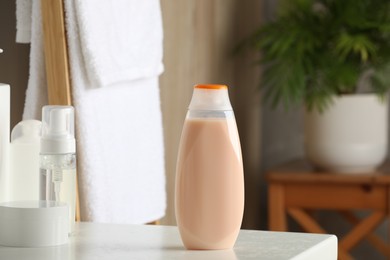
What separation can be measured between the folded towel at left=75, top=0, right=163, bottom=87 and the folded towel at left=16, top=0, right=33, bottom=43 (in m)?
0.08

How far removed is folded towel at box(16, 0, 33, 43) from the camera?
131 cm

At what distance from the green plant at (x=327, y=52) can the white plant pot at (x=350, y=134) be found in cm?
4

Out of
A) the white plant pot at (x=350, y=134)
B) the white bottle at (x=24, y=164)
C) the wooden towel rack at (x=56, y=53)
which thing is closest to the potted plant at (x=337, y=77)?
the white plant pot at (x=350, y=134)

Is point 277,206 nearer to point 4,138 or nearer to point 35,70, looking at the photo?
point 35,70

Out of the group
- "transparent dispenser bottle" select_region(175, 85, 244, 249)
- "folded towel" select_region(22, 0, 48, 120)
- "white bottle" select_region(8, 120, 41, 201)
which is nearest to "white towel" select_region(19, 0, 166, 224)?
"folded towel" select_region(22, 0, 48, 120)

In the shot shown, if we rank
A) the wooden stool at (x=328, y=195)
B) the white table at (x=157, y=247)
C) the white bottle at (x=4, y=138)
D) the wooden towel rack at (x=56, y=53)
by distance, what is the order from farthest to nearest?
the wooden stool at (x=328, y=195)
the wooden towel rack at (x=56, y=53)
the white bottle at (x=4, y=138)
the white table at (x=157, y=247)

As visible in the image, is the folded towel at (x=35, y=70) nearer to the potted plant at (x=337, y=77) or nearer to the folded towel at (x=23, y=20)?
the folded towel at (x=23, y=20)

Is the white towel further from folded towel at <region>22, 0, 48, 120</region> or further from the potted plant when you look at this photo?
the potted plant

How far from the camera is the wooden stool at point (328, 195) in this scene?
2314 mm

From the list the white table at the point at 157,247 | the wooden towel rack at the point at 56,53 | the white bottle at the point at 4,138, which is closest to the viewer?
the white table at the point at 157,247

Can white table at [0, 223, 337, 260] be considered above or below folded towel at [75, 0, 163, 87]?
below

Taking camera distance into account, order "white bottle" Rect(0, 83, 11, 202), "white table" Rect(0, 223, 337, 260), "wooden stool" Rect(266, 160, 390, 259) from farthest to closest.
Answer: "wooden stool" Rect(266, 160, 390, 259) → "white bottle" Rect(0, 83, 11, 202) → "white table" Rect(0, 223, 337, 260)

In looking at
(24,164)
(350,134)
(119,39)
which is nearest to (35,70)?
(119,39)

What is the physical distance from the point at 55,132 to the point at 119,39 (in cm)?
46
